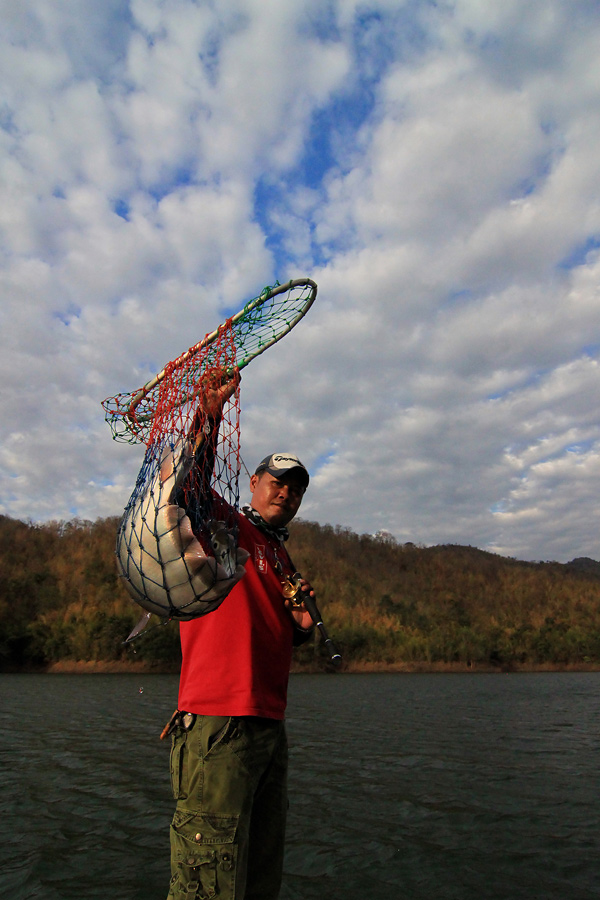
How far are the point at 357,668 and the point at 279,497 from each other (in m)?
65.4

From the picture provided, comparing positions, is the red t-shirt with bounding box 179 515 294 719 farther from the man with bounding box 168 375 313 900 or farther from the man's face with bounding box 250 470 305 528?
the man's face with bounding box 250 470 305 528

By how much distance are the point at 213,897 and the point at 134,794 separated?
26.6 feet

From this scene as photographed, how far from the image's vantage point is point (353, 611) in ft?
243

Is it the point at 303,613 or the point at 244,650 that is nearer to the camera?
the point at 244,650

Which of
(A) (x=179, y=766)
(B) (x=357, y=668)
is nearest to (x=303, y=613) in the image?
(A) (x=179, y=766)

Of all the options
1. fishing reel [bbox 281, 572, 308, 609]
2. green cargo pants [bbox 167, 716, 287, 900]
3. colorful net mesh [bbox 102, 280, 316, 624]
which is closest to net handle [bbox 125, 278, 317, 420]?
colorful net mesh [bbox 102, 280, 316, 624]

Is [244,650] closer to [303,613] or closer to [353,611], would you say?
[303,613]

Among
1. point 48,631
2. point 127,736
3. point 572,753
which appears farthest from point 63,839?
point 48,631

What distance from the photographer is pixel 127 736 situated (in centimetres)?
1550

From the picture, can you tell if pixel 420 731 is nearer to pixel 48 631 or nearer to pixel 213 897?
pixel 213 897

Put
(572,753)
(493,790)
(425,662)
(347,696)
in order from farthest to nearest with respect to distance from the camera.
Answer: (425,662), (347,696), (572,753), (493,790)

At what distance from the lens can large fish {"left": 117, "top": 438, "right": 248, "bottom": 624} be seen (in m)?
2.47

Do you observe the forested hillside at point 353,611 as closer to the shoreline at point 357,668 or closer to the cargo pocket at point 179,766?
the shoreline at point 357,668

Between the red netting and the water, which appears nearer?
the red netting
